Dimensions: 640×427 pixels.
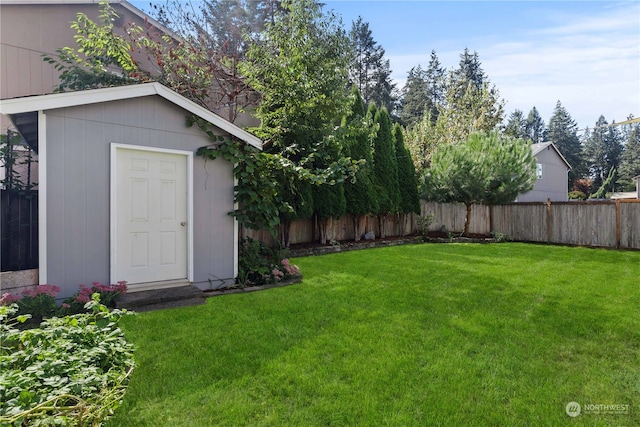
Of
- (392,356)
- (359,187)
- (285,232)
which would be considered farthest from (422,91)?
(392,356)

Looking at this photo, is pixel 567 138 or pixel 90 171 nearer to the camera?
pixel 90 171

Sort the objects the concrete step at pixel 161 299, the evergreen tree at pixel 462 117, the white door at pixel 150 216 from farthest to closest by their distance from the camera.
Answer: the evergreen tree at pixel 462 117 < the white door at pixel 150 216 < the concrete step at pixel 161 299

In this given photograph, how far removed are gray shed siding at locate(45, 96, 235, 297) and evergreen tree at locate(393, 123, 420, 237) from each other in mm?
8834

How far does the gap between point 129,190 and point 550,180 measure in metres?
24.0

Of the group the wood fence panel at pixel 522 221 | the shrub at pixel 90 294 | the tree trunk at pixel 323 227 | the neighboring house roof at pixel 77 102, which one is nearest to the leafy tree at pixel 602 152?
the wood fence panel at pixel 522 221

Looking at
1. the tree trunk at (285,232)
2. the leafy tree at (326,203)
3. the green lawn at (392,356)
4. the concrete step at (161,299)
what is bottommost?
the green lawn at (392,356)

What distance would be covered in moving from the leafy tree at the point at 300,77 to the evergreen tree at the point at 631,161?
41.5m

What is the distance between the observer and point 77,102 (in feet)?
13.8

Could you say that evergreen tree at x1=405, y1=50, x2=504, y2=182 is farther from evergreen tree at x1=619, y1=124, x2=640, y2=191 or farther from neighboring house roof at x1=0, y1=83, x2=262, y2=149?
evergreen tree at x1=619, y1=124, x2=640, y2=191

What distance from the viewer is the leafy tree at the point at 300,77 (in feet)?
25.7

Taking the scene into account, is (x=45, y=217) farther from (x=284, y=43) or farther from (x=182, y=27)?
(x=182, y=27)

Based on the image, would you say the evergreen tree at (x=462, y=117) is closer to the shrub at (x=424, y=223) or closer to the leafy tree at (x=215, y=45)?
the shrub at (x=424, y=223)

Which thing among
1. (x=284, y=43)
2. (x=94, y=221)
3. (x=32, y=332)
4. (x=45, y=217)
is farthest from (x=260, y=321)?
(x=284, y=43)

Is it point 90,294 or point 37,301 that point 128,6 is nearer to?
point 90,294
